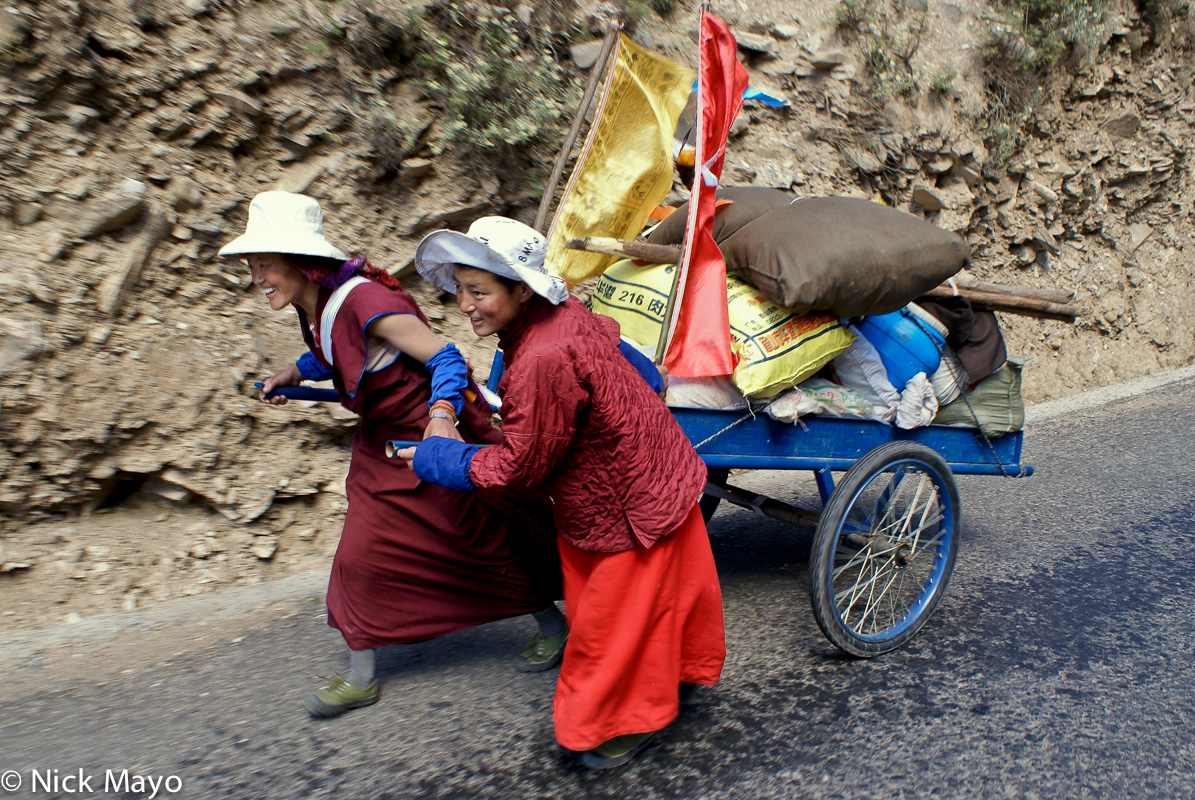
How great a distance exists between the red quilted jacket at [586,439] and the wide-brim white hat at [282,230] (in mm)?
613

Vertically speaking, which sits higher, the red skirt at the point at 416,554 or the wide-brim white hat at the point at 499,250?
the wide-brim white hat at the point at 499,250

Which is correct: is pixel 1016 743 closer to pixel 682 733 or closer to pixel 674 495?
pixel 682 733

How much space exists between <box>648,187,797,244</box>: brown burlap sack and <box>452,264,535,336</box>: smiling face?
1.14 m

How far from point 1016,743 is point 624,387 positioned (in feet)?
5.13

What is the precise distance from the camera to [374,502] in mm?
2508

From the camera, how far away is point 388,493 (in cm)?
249

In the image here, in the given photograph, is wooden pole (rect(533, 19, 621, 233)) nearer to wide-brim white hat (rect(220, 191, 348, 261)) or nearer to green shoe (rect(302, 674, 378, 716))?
wide-brim white hat (rect(220, 191, 348, 261))

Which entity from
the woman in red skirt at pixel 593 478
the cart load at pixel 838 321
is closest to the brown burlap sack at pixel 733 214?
the cart load at pixel 838 321

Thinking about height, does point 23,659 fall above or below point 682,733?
below

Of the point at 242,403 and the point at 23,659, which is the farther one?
the point at 242,403

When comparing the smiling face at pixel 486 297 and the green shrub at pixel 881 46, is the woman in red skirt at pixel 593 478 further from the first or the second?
the green shrub at pixel 881 46

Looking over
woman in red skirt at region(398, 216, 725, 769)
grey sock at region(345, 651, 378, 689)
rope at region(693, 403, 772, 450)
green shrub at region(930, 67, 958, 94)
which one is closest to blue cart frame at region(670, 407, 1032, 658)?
rope at region(693, 403, 772, 450)

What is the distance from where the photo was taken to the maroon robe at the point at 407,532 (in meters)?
2.48

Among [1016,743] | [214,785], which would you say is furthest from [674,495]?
[214,785]
